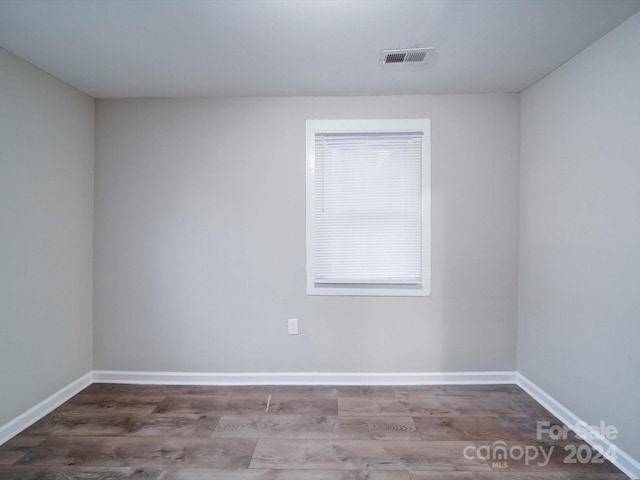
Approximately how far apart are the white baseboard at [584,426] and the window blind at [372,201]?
122 cm

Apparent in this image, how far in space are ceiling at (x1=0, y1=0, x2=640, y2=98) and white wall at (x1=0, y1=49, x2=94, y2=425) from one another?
262mm

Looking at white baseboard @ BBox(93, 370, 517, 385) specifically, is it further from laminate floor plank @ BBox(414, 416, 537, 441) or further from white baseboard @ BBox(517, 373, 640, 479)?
laminate floor plank @ BBox(414, 416, 537, 441)

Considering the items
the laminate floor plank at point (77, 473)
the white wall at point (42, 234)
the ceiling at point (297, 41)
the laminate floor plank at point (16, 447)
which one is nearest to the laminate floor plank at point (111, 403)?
the white wall at point (42, 234)

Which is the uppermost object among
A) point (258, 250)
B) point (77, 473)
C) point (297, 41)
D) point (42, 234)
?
point (297, 41)

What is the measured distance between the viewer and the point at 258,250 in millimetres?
2564

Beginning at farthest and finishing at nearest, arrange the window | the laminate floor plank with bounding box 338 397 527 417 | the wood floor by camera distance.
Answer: the window < the laminate floor plank with bounding box 338 397 527 417 < the wood floor

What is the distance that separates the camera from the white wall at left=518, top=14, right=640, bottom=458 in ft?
5.31

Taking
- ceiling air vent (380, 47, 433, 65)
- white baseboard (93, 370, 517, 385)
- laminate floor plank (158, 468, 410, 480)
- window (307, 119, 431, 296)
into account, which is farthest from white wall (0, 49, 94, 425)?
ceiling air vent (380, 47, 433, 65)

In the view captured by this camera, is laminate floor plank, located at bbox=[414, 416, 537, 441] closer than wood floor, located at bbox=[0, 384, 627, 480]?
No

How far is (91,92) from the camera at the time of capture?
246 centimetres

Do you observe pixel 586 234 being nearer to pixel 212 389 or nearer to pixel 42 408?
pixel 212 389

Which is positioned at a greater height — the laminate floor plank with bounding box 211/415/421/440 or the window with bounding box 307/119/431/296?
the window with bounding box 307/119/431/296

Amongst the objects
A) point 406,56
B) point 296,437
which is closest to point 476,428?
point 296,437

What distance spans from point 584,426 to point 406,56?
2671 mm
